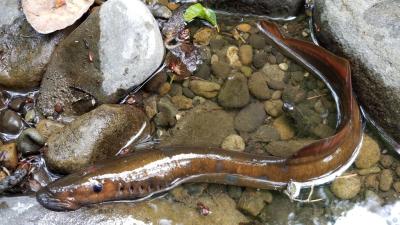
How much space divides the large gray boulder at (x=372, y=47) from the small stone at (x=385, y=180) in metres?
0.32

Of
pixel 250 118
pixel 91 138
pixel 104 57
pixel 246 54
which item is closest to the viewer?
pixel 91 138

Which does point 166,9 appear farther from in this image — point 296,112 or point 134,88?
point 296,112

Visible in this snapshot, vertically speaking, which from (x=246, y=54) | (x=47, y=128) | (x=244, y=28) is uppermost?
(x=244, y=28)

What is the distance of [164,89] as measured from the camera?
16.7 ft

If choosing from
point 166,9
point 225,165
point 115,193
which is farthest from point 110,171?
point 166,9

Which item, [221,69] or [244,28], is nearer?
[221,69]

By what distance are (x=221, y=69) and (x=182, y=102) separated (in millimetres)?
520

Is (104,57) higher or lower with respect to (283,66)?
higher

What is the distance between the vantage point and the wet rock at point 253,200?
176 inches

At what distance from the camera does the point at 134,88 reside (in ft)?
16.4

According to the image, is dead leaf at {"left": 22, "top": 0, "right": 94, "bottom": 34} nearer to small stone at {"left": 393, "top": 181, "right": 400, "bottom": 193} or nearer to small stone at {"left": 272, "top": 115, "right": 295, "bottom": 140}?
small stone at {"left": 272, "top": 115, "right": 295, "bottom": 140}

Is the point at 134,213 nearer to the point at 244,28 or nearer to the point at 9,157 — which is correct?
the point at 9,157

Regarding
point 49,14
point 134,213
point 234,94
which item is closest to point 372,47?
point 234,94

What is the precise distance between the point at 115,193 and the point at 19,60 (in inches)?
64.1
